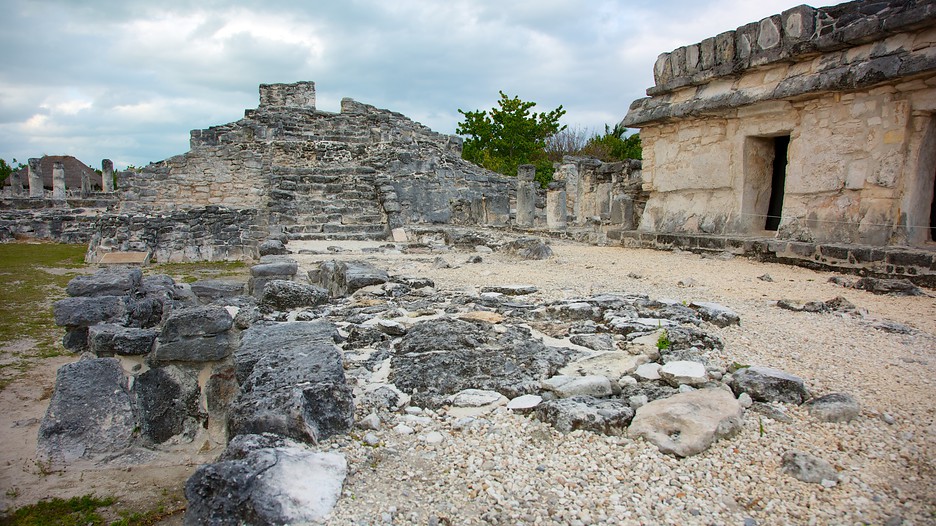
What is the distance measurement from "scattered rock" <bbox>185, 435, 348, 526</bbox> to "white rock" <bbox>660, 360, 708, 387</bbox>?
157cm

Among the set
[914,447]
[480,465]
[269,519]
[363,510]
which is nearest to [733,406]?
[914,447]

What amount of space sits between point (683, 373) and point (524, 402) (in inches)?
30.8

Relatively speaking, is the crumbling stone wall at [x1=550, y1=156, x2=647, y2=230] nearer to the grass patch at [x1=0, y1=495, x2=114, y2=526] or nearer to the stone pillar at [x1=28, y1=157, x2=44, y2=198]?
A: the grass patch at [x1=0, y1=495, x2=114, y2=526]

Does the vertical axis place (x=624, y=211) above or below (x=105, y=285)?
above

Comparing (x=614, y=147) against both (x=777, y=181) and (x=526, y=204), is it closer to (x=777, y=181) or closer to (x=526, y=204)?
(x=526, y=204)

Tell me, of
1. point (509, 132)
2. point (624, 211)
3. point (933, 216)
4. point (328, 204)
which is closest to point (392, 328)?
point (933, 216)

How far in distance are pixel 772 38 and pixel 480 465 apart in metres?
6.98

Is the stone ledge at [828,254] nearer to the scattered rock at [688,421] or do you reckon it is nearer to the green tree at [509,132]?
the scattered rock at [688,421]

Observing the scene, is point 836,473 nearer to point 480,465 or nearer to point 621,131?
point 480,465

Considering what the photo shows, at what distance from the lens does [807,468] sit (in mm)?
1929

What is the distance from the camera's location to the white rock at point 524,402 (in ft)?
8.39

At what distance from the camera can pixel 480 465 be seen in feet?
6.96

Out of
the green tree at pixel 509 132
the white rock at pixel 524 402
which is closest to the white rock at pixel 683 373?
the white rock at pixel 524 402

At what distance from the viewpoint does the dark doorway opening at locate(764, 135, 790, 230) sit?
7918 millimetres
